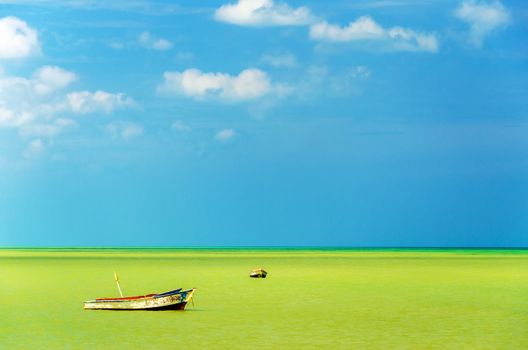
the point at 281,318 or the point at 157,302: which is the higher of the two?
the point at 157,302

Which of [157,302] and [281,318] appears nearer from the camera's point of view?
[281,318]

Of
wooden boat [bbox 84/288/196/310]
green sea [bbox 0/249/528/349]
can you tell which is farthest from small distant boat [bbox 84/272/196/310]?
green sea [bbox 0/249/528/349]

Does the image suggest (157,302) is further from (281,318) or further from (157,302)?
(281,318)

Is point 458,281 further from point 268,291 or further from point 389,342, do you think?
point 389,342

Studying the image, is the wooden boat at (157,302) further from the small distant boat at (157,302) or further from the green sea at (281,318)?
the green sea at (281,318)

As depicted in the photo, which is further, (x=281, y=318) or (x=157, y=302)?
(x=157, y=302)

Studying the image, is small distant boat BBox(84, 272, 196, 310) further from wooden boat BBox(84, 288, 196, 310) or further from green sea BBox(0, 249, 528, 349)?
green sea BBox(0, 249, 528, 349)

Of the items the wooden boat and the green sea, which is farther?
the wooden boat

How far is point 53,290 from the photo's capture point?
33312mm

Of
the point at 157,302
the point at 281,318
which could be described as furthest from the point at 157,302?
the point at 281,318

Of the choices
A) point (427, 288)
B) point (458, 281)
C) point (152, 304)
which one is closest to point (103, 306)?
point (152, 304)

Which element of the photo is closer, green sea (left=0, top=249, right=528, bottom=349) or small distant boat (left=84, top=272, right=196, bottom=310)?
green sea (left=0, top=249, right=528, bottom=349)

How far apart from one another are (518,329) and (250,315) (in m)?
7.01

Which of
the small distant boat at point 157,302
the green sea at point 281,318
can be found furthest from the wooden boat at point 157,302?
the green sea at point 281,318
